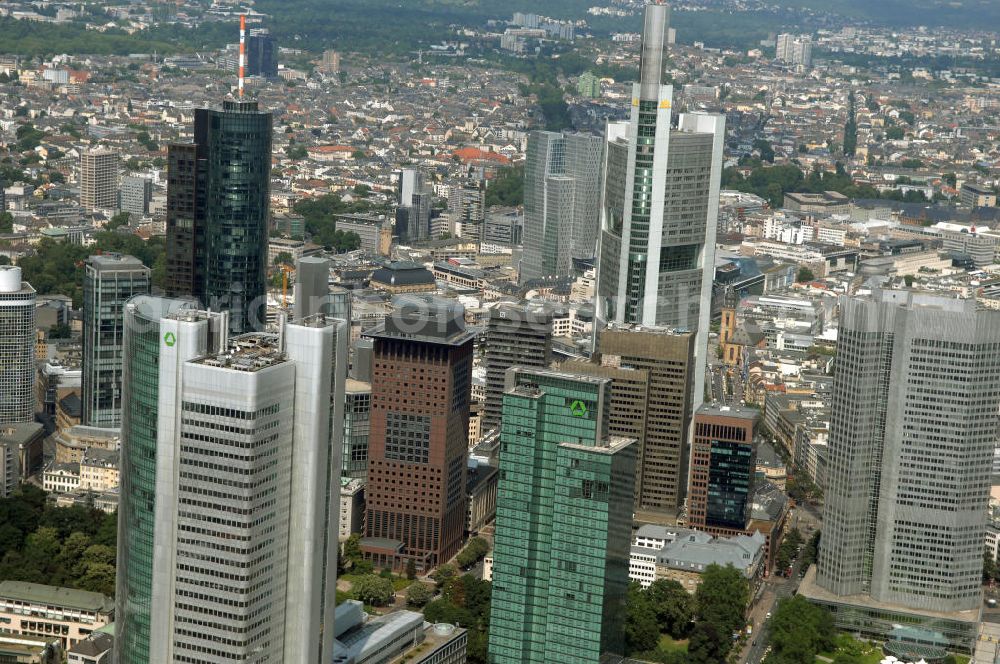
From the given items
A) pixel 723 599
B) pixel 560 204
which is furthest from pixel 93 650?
pixel 560 204

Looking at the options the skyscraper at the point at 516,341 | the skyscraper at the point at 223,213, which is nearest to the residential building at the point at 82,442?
the skyscraper at the point at 223,213

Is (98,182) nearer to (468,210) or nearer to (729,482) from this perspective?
(468,210)

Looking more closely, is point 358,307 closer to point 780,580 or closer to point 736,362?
point 736,362

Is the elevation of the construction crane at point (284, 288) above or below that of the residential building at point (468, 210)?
above

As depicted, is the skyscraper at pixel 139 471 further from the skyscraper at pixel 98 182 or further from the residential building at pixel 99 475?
the skyscraper at pixel 98 182

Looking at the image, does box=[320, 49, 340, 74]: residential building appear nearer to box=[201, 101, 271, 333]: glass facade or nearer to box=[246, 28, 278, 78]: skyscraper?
box=[246, 28, 278, 78]: skyscraper


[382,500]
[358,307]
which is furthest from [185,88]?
[382,500]
